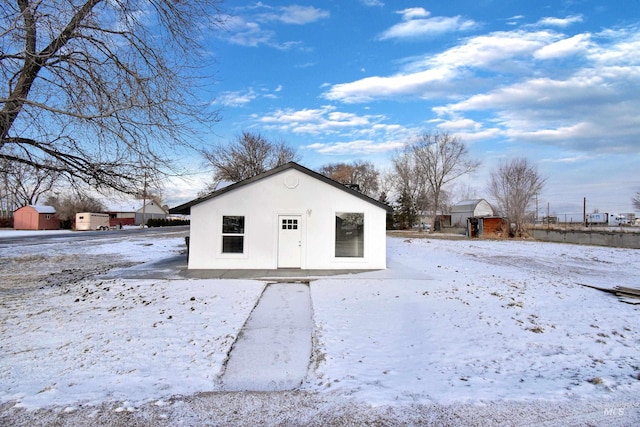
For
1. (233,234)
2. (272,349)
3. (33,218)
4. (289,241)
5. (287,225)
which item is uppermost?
(33,218)

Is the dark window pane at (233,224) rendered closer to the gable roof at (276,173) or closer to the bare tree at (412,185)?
the gable roof at (276,173)

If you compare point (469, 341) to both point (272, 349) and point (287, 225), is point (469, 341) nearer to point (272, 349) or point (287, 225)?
point (272, 349)

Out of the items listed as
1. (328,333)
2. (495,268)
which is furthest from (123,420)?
(495,268)

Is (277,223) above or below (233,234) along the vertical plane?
above

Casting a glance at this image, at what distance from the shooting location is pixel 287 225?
13.1 m

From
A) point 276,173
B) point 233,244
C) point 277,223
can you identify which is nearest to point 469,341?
point 277,223

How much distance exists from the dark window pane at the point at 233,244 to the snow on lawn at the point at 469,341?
3794 millimetres

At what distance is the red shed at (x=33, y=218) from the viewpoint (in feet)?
160

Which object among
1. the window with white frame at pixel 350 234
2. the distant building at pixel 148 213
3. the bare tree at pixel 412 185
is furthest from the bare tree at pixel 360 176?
the window with white frame at pixel 350 234

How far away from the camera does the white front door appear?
42.9 feet

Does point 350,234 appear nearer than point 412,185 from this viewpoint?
Yes

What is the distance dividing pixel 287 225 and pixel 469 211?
4469cm

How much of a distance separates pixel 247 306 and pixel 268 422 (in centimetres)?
457

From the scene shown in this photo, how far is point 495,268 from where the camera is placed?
14.8 metres
